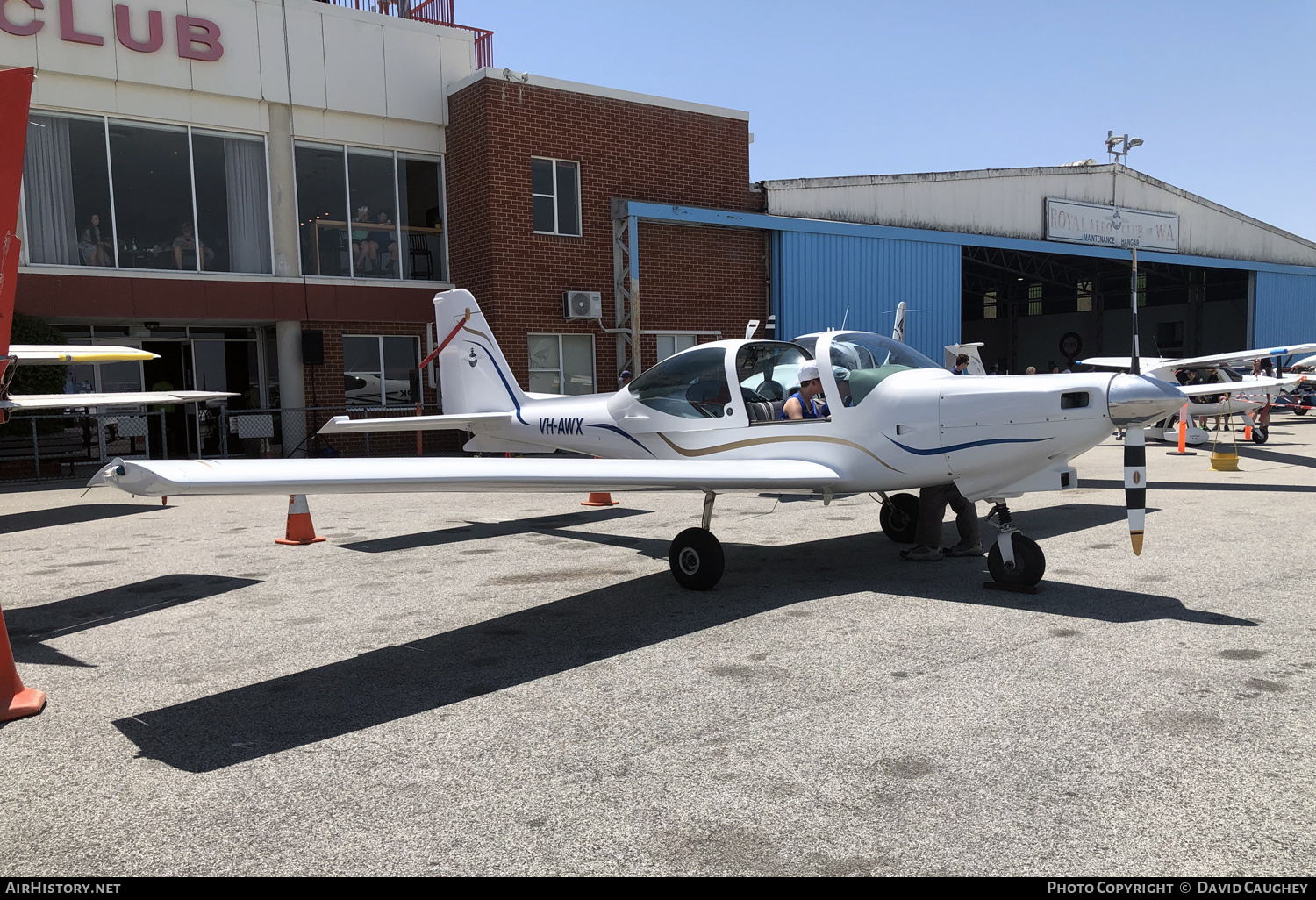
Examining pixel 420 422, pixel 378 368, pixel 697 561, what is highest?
pixel 378 368

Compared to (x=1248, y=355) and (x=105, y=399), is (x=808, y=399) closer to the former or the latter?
(x=105, y=399)

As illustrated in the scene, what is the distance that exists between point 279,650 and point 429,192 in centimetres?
1593

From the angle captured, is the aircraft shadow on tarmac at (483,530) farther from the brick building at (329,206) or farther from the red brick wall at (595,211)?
the brick building at (329,206)

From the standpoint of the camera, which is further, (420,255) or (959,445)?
(420,255)

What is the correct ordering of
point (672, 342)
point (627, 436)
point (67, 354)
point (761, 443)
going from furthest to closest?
1. point (672, 342)
2. point (67, 354)
3. point (627, 436)
4. point (761, 443)

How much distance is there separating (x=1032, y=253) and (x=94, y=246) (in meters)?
27.6

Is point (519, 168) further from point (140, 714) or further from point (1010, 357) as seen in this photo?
point (1010, 357)

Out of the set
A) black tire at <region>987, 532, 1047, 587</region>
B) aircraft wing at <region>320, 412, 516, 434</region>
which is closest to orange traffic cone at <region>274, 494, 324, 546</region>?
aircraft wing at <region>320, 412, 516, 434</region>

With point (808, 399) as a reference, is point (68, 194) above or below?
above

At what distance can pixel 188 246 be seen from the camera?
57.3ft

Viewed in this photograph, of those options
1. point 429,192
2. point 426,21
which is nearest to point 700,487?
point 429,192

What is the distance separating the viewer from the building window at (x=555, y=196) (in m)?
19.1

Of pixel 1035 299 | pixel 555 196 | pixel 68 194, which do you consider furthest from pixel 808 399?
pixel 1035 299

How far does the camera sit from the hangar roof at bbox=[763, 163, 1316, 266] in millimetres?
22781
